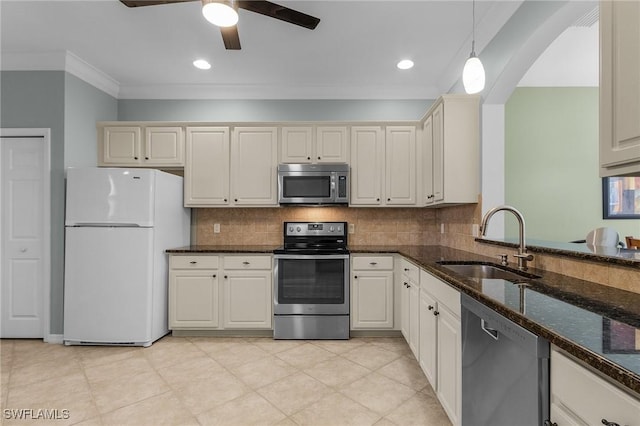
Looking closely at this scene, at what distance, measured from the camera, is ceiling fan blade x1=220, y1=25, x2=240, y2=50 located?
2.15 metres

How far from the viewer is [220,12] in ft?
5.71

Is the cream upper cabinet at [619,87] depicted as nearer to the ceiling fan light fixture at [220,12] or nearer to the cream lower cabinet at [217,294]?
the ceiling fan light fixture at [220,12]

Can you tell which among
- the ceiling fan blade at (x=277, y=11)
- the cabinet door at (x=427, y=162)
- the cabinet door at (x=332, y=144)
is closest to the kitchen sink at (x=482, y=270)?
the cabinet door at (x=427, y=162)

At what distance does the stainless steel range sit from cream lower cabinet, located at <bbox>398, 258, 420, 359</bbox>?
21.9 inches

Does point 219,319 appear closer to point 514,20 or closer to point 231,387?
point 231,387

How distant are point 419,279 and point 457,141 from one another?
1254 millimetres

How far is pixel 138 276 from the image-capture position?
298 cm

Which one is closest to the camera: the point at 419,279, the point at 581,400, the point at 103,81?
the point at 581,400

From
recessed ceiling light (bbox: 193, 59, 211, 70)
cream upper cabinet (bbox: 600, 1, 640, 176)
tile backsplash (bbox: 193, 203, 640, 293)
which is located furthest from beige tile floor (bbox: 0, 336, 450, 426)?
recessed ceiling light (bbox: 193, 59, 211, 70)

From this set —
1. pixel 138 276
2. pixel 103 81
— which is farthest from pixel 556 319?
pixel 103 81

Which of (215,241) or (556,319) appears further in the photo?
(215,241)

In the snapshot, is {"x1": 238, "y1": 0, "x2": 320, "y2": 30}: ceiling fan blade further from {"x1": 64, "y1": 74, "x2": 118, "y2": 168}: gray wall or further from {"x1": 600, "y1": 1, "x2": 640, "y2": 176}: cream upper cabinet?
{"x1": 64, "y1": 74, "x2": 118, "y2": 168}: gray wall

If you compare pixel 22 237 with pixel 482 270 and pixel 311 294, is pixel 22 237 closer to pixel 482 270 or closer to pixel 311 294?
pixel 311 294

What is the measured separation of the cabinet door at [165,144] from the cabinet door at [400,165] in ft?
7.62
